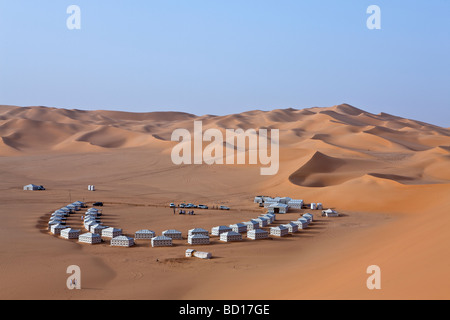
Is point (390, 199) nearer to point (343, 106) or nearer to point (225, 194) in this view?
point (225, 194)

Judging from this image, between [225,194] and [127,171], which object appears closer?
[225,194]

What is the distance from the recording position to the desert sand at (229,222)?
43.6 ft

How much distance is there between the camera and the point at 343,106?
484ft

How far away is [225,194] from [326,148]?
26.4 m

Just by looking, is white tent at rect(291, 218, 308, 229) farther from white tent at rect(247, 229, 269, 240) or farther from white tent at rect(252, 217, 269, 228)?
white tent at rect(247, 229, 269, 240)

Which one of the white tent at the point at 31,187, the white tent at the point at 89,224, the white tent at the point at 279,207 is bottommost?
the white tent at the point at 89,224

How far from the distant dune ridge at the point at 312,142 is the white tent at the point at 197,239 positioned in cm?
2039

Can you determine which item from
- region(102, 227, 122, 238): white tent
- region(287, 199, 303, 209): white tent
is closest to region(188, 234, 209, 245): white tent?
region(102, 227, 122, 238): white tent

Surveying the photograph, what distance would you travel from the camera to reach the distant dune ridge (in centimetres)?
4512

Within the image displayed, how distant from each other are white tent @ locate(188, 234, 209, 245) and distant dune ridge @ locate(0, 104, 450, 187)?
66.9 ft

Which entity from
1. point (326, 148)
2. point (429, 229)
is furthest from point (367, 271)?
point (326, 148)

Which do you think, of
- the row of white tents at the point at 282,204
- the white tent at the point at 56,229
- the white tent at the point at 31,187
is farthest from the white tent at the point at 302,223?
the white tent at the point at 31,187
